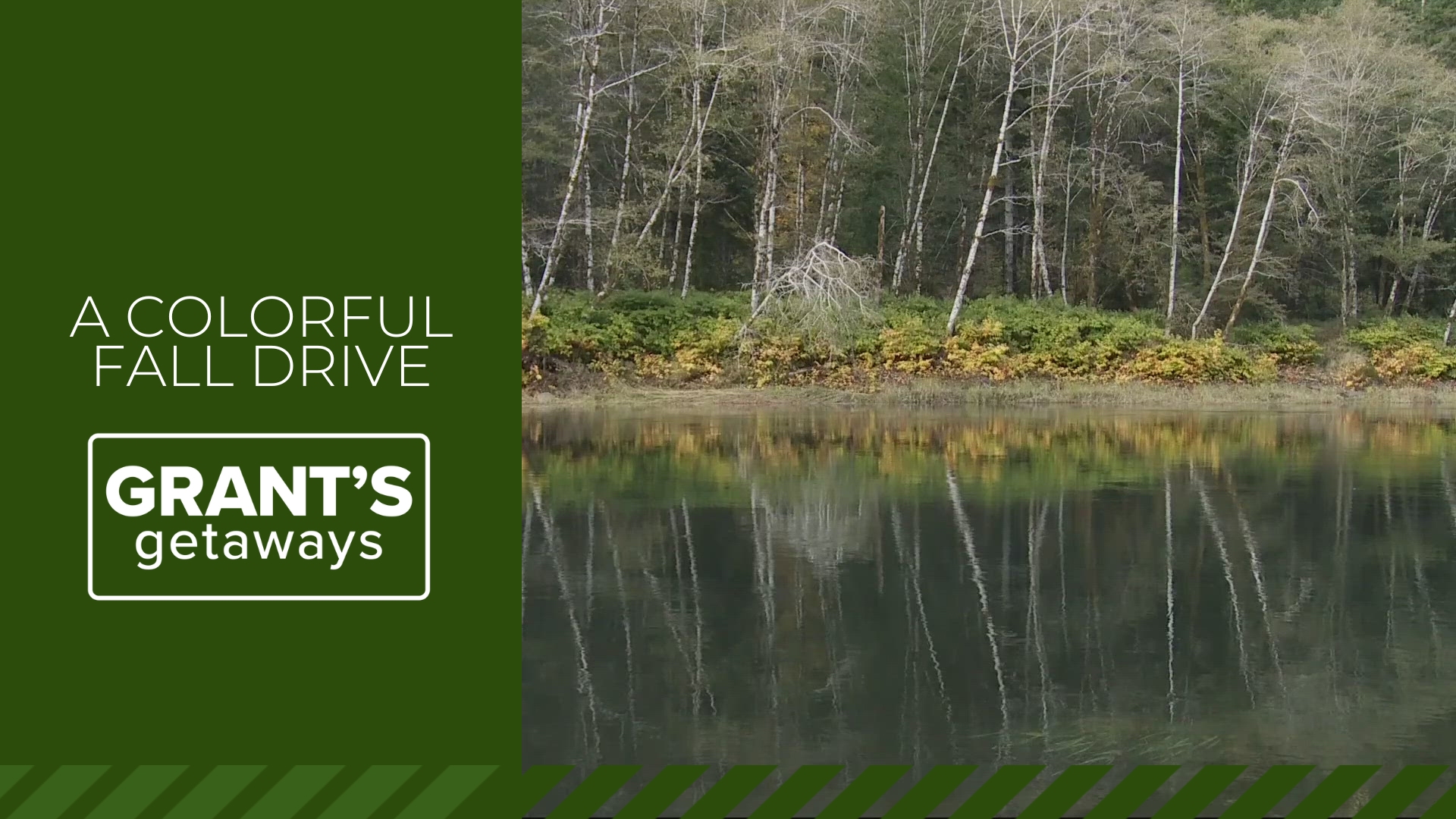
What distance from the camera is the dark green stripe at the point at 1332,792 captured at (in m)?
6.69

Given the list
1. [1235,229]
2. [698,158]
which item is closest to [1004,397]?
[698,158]

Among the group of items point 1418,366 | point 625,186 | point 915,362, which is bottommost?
point 1418,366

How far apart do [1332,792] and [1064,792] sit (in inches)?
50.5

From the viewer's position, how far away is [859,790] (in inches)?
268

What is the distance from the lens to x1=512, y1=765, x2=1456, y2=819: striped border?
6.52 meters

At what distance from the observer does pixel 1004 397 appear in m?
31.6

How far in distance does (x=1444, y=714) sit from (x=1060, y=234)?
114 ft

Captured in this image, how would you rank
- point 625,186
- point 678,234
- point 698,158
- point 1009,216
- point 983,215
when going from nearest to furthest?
point 983,215 < point 698,158 < point 625,186 < point 678,234 < point 1009,216

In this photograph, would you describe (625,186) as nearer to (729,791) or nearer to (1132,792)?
(729,791)

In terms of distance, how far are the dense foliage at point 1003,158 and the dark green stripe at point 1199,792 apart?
80.6 ft

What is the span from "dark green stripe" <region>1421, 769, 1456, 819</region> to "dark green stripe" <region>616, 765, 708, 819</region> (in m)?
3.31

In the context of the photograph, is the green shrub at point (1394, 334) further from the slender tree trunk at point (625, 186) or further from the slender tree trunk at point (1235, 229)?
the slender tree trunk at point (625, 186)

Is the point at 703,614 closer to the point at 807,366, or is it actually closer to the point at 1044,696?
the point at 1044,696

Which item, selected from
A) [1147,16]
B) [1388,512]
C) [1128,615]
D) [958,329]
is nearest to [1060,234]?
[1147,16]
